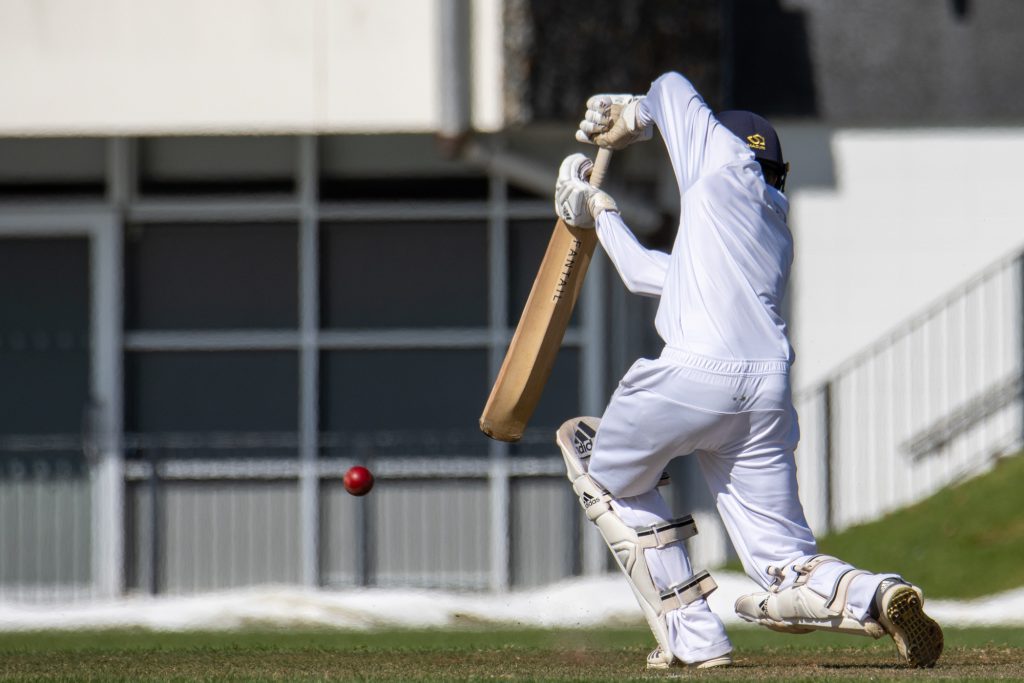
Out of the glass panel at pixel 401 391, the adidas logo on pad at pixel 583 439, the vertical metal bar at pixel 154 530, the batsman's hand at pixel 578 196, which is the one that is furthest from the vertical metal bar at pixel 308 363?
the adidas logo on pad at pixel 583 439

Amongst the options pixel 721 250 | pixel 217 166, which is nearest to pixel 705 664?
pixel 721 250

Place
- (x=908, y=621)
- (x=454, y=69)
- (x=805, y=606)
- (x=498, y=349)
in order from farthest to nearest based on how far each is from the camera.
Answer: (x=498, y=349)
(x=454, y=69)
(x=805, y=606)
(x=908, y=621)

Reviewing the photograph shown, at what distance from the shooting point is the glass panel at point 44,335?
48.3 feet

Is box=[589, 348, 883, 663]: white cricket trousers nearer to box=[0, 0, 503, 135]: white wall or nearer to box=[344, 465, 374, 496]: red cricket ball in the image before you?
box=[344, 465, 374, 496]: red cricket ball

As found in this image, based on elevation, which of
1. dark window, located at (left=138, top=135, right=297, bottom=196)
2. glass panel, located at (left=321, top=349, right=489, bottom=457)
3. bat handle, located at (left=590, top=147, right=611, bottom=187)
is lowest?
glass panel, located at (left=321, top=349, right=489, bottom=457)

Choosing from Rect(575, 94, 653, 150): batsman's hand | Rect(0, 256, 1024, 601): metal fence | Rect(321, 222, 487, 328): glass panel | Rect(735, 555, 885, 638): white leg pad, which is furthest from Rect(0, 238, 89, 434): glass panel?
Rect(735, 555, 885, 638): white leg pad

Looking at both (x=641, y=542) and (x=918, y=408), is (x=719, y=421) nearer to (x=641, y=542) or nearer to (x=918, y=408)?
(x=641, y=542)

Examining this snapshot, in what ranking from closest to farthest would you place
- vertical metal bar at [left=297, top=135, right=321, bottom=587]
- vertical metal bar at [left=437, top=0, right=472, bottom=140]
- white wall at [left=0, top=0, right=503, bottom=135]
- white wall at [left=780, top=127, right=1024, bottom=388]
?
vertical metal bar at [left=437, top=0, right=472, bottom=140]
white wall at [left=0, top=0, right=503, bottom=135]
vertical metal bar at [left=297, top=135, right=321, bottom=587]
white wall at [left=780, top=127, right=1024, bottom=388]

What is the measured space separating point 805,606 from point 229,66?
8528 millimetres

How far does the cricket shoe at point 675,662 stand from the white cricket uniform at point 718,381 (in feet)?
0.08

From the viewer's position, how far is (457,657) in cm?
721

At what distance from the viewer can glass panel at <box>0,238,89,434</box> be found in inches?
580

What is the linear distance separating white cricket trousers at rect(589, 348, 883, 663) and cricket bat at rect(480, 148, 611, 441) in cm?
67

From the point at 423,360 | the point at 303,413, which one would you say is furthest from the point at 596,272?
the point at 303,413
